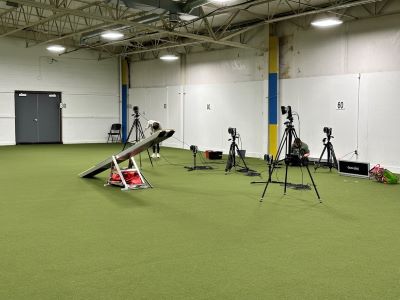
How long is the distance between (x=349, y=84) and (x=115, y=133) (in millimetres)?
10154

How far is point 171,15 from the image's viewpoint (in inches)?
330

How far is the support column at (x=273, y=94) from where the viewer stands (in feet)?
36.3

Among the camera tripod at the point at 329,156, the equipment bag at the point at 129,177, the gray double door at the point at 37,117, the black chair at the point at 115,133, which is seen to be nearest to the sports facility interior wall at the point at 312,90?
the camera tripod at the point at 329,156

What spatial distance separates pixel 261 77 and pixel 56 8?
5.95 metres

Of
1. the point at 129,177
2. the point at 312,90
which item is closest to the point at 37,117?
the point at 129,177

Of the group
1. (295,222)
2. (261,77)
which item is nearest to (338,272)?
(295,222)

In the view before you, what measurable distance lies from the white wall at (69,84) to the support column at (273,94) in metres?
7.90

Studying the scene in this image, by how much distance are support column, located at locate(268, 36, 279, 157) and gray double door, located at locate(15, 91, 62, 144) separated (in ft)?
28.0

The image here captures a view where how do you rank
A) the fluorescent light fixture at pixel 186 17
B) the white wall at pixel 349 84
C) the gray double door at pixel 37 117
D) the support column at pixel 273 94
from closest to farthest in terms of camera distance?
the fluorescent light fixture at pixel 186 17
the white wall at pixel 349 84
the support column at pixel 273 94
the gray double door at pixel 37 117

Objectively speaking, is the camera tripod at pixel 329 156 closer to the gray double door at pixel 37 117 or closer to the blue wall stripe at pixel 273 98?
the blue wall stripe at pixel 273 98

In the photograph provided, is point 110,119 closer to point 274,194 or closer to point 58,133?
point 58,133

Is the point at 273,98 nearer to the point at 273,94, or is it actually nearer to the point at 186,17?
the point at 273,94

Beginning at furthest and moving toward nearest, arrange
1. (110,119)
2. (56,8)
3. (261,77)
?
1. (110,119)
2. (261,77)
3. (56,8)

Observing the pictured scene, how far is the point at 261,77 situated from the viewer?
1164cm
